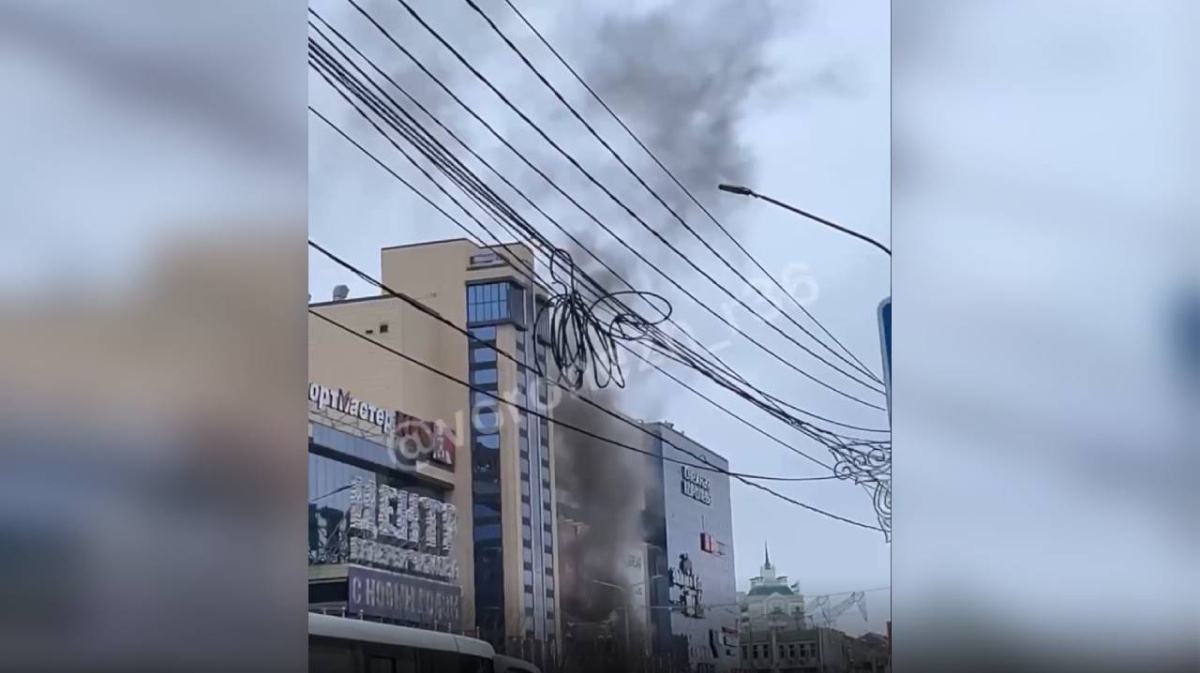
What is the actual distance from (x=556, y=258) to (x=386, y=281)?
0.82ft

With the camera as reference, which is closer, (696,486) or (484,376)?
Result: (696,486)

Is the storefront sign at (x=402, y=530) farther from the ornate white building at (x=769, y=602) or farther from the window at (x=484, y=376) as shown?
the ornate white building at (x=769, y=602)

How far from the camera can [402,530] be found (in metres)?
2.06

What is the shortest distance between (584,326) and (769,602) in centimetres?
45

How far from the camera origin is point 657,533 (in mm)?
1984

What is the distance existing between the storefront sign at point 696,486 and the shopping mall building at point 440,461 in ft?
0.62

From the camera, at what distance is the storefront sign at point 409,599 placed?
2037mm

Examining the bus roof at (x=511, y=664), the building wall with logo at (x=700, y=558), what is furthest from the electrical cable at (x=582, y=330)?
the bus roof at (x=511, y=664)

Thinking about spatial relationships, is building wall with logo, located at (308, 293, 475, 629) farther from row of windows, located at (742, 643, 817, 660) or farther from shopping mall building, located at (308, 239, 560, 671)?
row of windows, located at (742, 643, 817, 660)

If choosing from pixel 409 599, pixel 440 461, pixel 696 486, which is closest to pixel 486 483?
pixel 440 461

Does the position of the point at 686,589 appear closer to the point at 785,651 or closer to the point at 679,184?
the point at 785,651
